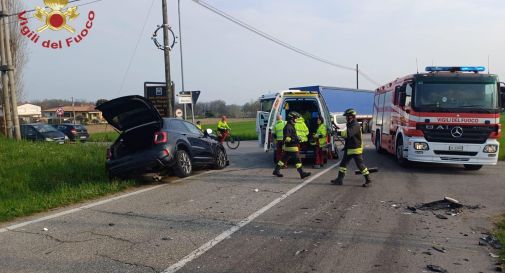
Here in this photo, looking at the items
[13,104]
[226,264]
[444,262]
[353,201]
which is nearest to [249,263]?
[226,264]

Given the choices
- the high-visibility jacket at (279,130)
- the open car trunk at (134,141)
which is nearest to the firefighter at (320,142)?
the high-visibility jacket at (279,130)

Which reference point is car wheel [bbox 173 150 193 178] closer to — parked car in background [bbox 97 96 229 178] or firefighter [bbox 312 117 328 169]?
parked car in background [bbox 97 96 229 178]

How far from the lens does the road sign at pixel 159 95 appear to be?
19.6 meters

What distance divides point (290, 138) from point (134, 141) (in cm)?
367

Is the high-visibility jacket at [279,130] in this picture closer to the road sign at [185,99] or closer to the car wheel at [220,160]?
the car wheel at [220,160]

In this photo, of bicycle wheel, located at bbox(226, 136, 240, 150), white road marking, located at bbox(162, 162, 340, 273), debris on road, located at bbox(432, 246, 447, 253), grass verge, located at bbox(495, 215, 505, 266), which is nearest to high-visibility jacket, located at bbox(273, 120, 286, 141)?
white road marking, located at bbox(162, 162, 340, 273)

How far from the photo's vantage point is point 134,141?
10.2 meters

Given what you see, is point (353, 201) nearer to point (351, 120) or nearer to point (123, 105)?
point (351, 120)

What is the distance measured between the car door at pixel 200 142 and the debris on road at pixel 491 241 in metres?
7.10

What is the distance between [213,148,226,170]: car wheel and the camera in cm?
1256

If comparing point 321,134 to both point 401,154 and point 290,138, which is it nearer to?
point 290,138

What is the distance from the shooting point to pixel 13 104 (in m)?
16.2

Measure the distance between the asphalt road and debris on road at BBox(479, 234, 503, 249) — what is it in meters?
0.11

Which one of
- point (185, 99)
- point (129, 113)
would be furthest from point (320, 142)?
point (185, 99)
